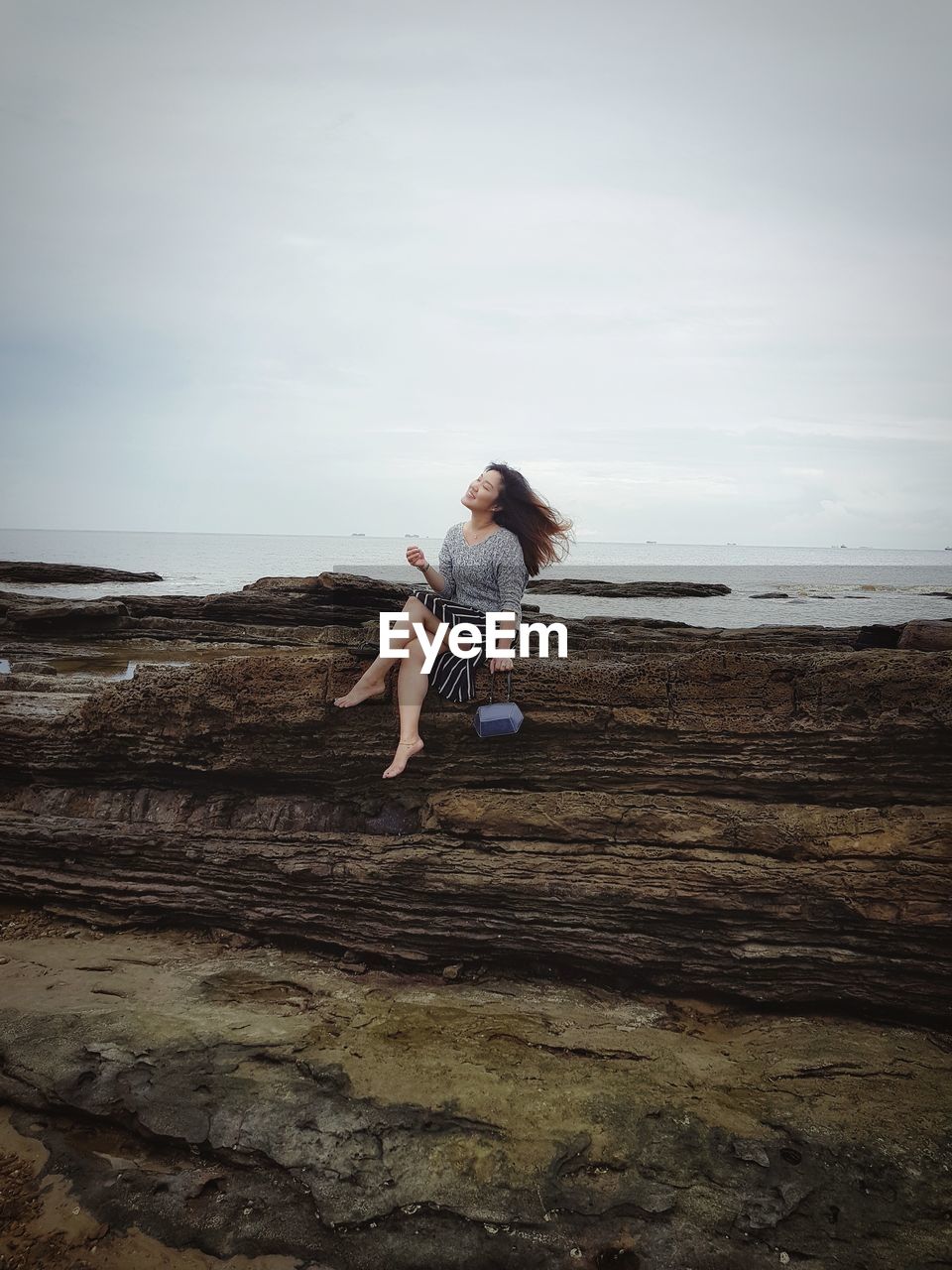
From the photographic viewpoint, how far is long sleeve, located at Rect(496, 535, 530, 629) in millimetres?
6023

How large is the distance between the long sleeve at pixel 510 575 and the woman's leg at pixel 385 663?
57cm

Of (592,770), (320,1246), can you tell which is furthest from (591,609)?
(320,1246)

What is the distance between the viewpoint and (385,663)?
6340mm

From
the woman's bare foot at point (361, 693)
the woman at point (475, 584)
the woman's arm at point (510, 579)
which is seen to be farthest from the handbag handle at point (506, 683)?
the woman's bare foot at point (361, 693)

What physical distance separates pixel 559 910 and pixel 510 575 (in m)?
2.67

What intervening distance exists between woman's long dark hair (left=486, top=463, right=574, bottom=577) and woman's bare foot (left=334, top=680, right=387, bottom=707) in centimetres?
159

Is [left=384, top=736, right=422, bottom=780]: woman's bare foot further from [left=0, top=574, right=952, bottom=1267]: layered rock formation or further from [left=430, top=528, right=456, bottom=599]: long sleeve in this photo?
[left=430, top=528, right=456, bottom=599]: long sleeve

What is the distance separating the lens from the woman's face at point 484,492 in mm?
6132

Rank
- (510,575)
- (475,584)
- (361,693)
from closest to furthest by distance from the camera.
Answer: (510,575) → (475,584) → (361,693)

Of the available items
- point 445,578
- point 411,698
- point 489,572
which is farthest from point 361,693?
point 489,572

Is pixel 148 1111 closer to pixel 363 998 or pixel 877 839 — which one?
pixel 363 998

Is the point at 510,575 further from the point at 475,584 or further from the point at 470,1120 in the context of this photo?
the point at 470,1120

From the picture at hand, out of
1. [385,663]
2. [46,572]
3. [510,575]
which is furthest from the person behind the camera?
[46,572]

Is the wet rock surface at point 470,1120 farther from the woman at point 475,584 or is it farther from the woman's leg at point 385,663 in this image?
the woman's leg at point 385,663
